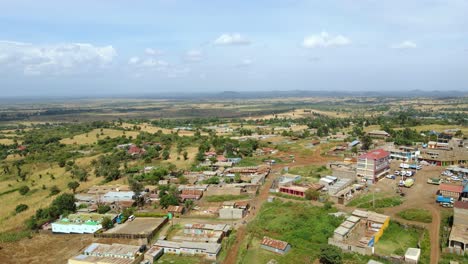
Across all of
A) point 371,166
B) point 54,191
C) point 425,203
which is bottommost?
point 54,191

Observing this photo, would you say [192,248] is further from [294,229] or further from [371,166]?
[371,166]

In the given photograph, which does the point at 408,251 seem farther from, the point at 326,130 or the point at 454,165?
the point at 326,130

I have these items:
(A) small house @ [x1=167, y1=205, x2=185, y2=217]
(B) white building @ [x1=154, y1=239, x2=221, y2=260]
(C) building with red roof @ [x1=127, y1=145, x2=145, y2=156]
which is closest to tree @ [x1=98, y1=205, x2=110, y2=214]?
(A) small house @ [x1=167, y1=205, x2=185, y2=217]

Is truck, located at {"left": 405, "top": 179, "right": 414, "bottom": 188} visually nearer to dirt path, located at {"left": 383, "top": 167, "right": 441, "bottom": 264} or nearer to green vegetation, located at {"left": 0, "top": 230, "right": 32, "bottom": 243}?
dirt path, located at {"left": 383, "top": 167, "right": 441, "bottom": 264}

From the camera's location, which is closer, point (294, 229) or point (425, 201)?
point (294, 229)

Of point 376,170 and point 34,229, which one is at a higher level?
point 376,170

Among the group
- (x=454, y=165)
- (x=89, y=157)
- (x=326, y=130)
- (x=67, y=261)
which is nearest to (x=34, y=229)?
(x=67, y=261)

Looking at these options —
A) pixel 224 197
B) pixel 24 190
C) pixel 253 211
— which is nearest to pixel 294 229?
pixel 253 211
